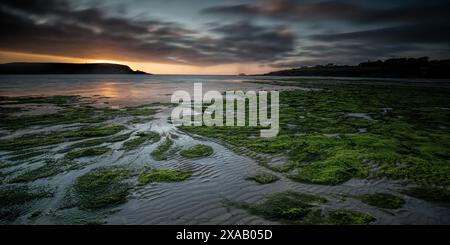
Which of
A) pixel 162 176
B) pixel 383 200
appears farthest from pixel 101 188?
pixel 383 200

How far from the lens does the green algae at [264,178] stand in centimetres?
796

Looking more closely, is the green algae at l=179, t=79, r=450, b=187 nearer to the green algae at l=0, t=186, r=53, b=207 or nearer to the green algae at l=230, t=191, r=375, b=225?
the green algae at l=230, t=191, r=375, b=225

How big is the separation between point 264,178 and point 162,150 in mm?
5155

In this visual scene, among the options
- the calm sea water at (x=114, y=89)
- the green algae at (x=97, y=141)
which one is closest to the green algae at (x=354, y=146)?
the green algae at (x=97, y=141)

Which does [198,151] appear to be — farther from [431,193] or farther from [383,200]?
[431,193]

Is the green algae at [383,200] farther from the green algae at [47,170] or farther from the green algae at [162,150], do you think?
the green algae at [47,170]

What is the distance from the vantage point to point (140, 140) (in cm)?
1269

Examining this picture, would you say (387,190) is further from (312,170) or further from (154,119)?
(154,119)

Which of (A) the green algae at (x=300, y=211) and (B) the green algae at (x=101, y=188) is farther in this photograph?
(B) the green algae at (x=101, y=188)

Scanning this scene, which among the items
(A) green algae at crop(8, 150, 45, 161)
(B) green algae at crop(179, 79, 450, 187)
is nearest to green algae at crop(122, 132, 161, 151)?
(B) green algae at crop(179, 79, 450, 187)

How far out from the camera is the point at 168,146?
11852 millimetres

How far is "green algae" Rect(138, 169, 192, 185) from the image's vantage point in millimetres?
8070

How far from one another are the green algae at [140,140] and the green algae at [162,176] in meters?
3.21
